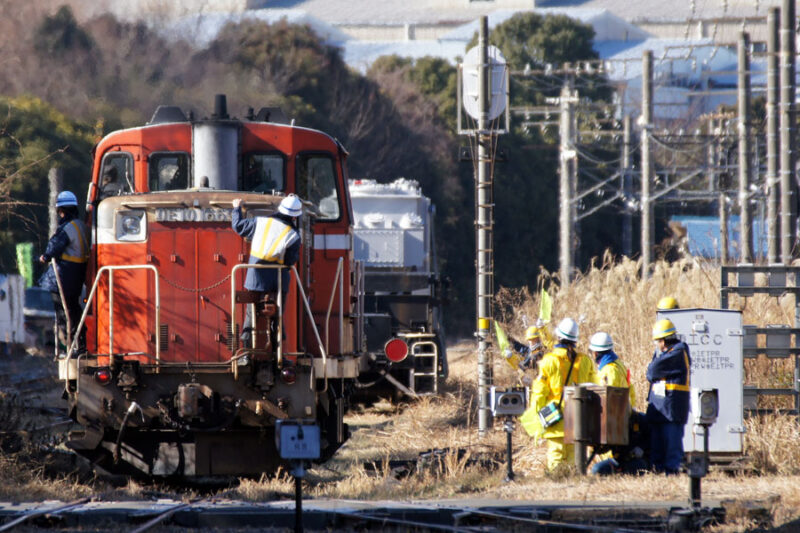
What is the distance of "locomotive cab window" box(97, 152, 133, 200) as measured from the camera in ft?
40.6

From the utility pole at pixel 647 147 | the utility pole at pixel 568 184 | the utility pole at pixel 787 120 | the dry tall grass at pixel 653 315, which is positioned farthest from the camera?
the utility pole at pixel 568 184

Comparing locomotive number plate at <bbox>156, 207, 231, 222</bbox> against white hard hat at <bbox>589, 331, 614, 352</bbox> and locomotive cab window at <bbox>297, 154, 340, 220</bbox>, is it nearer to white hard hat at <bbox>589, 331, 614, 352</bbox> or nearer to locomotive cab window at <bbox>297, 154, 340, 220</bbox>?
locomotive cab window at <bbox>297, 154, 340, 220</bbox>

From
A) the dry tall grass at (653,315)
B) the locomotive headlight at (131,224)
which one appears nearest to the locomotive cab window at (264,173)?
the locomotive headlight at (131,224)

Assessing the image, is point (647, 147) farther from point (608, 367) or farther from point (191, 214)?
point (191, 214)

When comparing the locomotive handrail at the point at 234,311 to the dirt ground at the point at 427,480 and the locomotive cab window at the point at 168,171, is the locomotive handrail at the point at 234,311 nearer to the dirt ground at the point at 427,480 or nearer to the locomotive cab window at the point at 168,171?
the dirt ground at the point at 427,480

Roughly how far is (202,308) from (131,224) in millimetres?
1018

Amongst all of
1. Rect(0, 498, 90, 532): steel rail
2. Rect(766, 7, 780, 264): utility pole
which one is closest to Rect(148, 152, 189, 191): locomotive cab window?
Rect(0, 498, 90, 532): steel rail

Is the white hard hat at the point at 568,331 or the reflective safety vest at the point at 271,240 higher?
the reflective safety vest at the point at 271,240

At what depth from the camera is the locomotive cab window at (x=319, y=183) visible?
1258 centimetres

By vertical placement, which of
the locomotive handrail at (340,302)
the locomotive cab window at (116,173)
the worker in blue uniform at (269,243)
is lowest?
the locomotive handrail at (340,302)

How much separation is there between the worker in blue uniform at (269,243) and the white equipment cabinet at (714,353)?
12.9ft

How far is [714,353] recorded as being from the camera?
40.9 feet

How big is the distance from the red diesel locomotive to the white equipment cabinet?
134 inches

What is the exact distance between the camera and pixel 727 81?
86375mm
